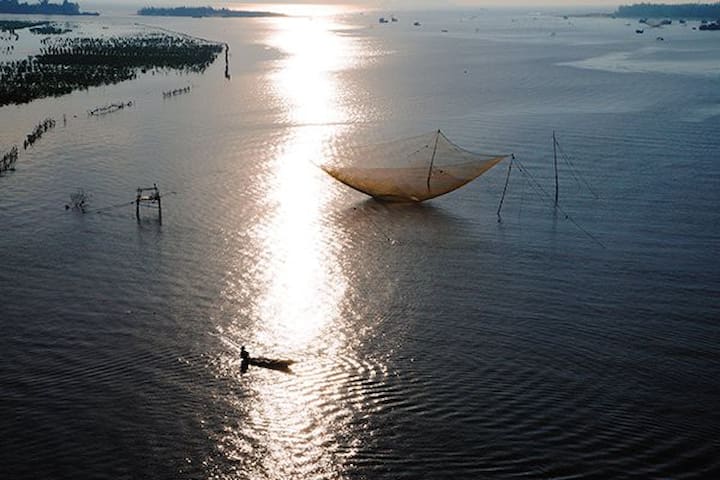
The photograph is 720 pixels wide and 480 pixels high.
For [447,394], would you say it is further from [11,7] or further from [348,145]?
[11,7]

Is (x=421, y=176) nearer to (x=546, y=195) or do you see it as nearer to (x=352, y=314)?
(x=546, y=195)

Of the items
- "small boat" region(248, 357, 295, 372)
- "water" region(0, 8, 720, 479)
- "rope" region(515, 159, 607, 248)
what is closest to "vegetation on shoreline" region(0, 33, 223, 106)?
"water" region(0, 8, 720, 479)

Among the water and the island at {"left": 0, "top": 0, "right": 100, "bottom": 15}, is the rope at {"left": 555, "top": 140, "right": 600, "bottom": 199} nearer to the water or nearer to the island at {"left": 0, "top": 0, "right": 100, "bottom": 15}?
the water

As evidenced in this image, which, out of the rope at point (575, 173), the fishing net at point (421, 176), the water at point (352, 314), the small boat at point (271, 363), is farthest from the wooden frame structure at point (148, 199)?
the rope at point (575, 173)

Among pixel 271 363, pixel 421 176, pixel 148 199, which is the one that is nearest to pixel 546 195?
pixel 421 176

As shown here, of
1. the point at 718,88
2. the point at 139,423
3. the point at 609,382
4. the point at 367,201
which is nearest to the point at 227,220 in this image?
the point at 367,201

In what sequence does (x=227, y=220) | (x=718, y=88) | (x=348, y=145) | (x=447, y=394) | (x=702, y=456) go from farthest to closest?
(x=718, y=88) < (x=348, y=145) < (x=227, y=220) < (x=447, y=394) < (x=702, y=456)
